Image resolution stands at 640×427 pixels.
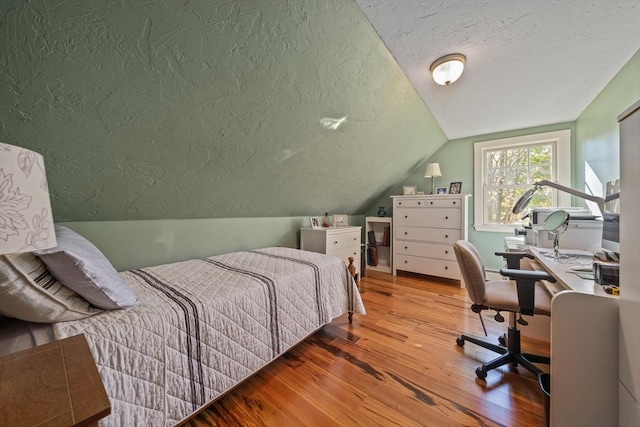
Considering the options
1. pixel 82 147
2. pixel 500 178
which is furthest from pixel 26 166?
pixel 500 178

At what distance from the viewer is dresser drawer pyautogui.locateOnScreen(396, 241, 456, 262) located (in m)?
3.21

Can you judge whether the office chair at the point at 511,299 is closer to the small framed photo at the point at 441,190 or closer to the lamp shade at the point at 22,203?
the lamp shade at the point at 22,203

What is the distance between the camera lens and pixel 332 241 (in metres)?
3.02

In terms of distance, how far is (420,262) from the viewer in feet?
11.2

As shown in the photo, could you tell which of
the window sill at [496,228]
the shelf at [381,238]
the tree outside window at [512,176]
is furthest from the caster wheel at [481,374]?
the tree outside window at [512,176]

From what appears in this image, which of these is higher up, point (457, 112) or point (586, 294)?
point (457, 112)

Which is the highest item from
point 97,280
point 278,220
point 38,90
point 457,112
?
point 457,112

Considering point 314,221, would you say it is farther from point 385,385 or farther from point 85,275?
point 85,275

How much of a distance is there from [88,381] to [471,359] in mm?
2007

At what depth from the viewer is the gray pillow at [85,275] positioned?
900mm

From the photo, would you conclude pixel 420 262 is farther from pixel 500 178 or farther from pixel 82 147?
pixel 82 147

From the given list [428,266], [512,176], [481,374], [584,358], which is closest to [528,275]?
[584,358]

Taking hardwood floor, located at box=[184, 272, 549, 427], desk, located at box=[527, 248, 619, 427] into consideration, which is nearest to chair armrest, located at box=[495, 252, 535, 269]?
hardwood floor, located at box=[184, 272, 549, 427]

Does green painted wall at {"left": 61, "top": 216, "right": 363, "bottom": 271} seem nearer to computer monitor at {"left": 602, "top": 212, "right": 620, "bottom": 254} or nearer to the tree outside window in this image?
computer monitor at {"left": 602, "top": 212, "right": 620, "bottom": 254}
